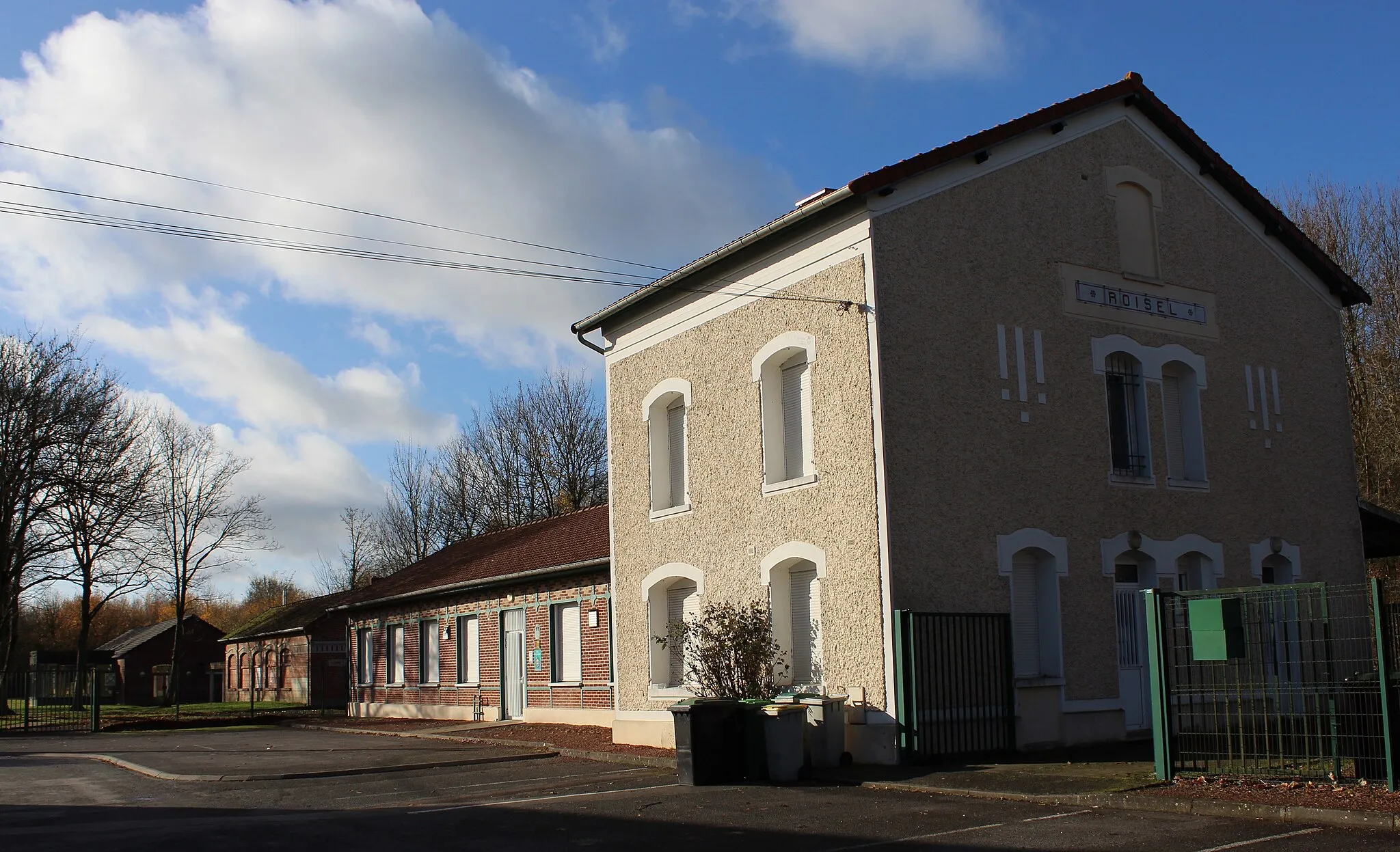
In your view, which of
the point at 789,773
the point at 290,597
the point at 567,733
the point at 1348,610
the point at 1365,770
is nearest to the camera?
the point at 1365,770

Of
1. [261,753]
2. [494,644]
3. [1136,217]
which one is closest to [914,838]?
[1136,217]

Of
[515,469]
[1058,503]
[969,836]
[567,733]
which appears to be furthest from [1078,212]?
[515,469]

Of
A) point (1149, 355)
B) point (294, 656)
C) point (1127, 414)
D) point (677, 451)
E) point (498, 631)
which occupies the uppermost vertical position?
point (1149, 355)

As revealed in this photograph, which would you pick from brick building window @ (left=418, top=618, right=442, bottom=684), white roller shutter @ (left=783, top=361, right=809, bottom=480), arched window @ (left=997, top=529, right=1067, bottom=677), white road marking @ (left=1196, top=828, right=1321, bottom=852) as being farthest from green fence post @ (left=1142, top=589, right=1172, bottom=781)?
brick building window @ (left=418, top=618, right=442, bottom=684)

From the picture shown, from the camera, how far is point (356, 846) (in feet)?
32.4

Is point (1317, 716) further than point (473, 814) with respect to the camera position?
No

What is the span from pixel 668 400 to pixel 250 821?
9.55 m

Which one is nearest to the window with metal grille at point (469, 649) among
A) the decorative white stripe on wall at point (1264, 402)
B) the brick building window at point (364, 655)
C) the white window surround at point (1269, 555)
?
the brick building window at point (364, 655)

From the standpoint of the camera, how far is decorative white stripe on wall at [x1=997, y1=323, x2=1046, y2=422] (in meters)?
16.2

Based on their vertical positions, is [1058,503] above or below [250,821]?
above

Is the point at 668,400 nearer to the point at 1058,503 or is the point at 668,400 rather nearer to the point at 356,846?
the point at 1058,503

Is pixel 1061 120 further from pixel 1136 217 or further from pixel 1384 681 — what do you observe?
pixel 1384 681

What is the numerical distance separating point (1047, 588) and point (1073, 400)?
2654 mm

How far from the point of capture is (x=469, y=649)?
28750mm
